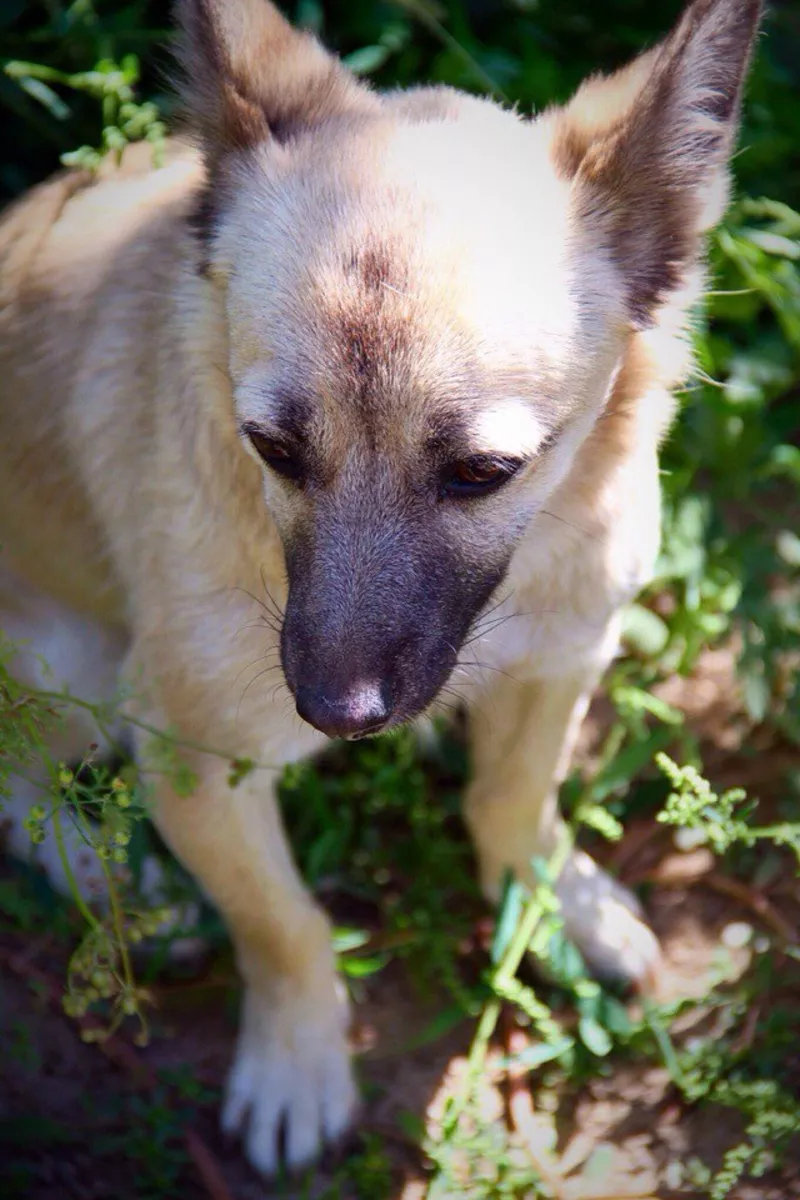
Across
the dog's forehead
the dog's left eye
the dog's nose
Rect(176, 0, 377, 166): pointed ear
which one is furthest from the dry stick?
Rect(176, 0, 377, 166): pointed ear

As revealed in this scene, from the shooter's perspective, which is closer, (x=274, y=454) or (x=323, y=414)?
(x=323, y=414)

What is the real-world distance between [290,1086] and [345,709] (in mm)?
1490

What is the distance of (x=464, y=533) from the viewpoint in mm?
Answer: 2381

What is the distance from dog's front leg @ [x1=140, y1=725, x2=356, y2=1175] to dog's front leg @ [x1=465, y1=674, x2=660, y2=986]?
55 cm

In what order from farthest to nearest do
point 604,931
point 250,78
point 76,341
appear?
1. point 604,931
2. point 76,341
3. point 250,78

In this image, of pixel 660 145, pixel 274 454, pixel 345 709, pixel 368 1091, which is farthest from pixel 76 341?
pixel 368 1091

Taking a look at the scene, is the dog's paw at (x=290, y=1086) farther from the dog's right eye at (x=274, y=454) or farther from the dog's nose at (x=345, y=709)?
the dog's right eye at (x=274, y=454)

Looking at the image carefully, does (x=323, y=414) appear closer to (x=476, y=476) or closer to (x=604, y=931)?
(x=476, y=476)

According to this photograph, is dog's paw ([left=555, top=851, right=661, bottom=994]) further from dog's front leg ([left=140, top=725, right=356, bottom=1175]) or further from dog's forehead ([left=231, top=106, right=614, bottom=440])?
dog's forehead ([left=231, top=106, right=614, bottom=440])

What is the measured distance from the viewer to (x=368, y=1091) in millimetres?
3377

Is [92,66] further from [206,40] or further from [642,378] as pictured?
[642,378]

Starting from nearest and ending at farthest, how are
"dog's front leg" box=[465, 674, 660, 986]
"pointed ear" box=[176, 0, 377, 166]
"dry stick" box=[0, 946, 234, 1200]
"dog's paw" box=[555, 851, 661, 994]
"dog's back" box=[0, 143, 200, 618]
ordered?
"pointed ear" box=[176, 0, 377, 166], "dog's back" box=[0, 143, 200, 618], "dry stick" box=[0, 946, 234, 1200], "dog's front leg" box=[465, 674, 660, 986], "dog's paw" box=[555, 851, 661, 994]

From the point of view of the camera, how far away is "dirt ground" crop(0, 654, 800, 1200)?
3158mm

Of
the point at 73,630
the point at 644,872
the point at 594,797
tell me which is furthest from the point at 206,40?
the point at 644,872
